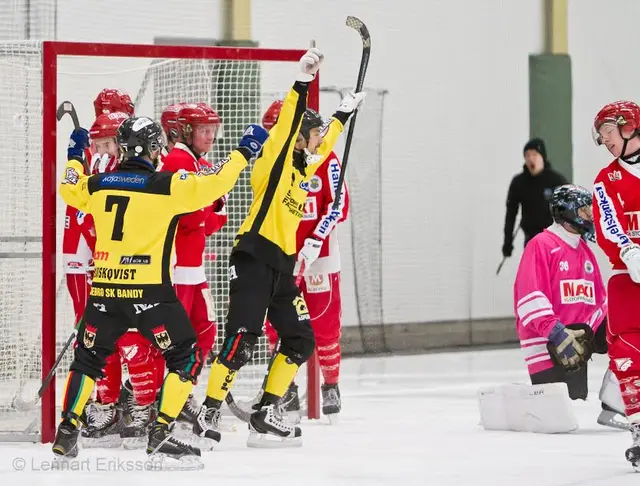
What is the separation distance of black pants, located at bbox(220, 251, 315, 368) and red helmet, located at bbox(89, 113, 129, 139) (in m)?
0.76

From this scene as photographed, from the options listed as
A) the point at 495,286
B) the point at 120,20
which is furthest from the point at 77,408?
the point at 495,286

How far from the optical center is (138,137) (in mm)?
4629

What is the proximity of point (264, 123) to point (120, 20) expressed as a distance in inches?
108

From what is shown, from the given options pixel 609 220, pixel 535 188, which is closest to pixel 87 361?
pixel 609 220

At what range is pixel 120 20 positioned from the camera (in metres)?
8.74

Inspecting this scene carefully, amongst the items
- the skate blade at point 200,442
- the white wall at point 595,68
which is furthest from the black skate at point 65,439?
the white wall at point 595,68

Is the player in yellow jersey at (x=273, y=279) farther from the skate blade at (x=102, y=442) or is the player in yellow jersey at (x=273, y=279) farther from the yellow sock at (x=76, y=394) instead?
the yellow sock at (x=76, y=394)

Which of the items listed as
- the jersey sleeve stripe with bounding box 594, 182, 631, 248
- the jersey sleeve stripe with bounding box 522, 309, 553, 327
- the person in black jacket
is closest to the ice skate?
the jersey sleeve stripe with bounding box 522, 309, 553, 327

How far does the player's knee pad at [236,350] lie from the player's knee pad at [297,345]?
0.23 metres

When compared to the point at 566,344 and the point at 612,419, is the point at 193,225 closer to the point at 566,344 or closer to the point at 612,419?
the point at 566,344

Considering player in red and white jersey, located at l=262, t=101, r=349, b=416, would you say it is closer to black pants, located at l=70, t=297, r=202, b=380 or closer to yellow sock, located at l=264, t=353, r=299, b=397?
yellow sock, located at l=264, t=353, r=299, b=397

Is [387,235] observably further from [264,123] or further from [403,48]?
[264,123]

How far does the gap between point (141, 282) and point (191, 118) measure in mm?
1169

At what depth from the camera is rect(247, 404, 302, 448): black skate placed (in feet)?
17.2
